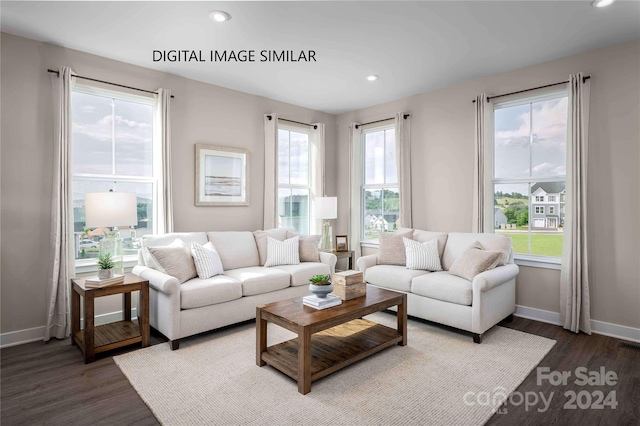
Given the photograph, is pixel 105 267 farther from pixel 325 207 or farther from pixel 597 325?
pixel 597 325

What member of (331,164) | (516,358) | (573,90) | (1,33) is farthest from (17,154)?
(573,90)

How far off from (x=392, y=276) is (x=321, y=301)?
4.44ft

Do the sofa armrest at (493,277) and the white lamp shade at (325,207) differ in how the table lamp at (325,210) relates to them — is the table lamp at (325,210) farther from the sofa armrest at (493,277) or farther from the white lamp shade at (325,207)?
the sofa armrest at (493,277)

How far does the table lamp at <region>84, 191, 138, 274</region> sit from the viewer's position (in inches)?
120

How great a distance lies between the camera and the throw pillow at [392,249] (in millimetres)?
4274

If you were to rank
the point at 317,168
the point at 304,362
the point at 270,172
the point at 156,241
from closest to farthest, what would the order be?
the point at 304,362 → the point at 156,241 → the point at 270,172 → the point at 317,168

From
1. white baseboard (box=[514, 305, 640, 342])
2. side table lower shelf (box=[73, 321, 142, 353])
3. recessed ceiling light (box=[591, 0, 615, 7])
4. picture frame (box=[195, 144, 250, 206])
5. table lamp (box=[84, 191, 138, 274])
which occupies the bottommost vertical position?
white baseboard (box=[514, 305, 640, 342])

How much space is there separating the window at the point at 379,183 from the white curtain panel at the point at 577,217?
7.45 feet

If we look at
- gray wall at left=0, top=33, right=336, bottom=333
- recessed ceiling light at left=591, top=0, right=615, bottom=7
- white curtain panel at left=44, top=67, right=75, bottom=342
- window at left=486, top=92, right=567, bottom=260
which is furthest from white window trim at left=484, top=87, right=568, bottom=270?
white curtain panel at left=44, top=67, right=75, bottom=342

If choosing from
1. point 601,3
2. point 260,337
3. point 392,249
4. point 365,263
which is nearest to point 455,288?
point 392,249

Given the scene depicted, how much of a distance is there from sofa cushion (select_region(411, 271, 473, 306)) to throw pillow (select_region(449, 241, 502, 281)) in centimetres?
7

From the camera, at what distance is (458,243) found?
4.07 metres

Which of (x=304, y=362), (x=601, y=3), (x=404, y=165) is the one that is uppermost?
(x=601, y=3)

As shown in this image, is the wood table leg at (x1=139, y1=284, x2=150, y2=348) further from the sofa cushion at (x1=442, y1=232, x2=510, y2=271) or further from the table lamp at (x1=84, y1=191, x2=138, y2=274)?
the sofa cushion at (x1=442, y1=232, x2=510, y2=271)
